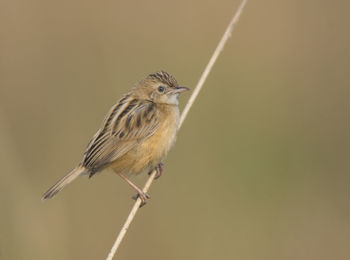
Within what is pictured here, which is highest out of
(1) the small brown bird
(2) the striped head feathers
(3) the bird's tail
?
(2) the striped head feathers

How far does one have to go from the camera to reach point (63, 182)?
19.5ft

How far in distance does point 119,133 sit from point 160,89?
727 mm

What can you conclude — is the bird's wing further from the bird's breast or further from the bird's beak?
the bird's beak

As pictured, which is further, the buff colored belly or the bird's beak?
the bird's beak

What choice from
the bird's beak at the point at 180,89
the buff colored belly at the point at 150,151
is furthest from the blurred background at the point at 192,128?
the bird's beak at the point at 180,89

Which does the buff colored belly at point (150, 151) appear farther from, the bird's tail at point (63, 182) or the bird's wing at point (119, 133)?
the bird's tail at point (63, 182)

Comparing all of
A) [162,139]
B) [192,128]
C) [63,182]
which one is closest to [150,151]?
[162,139]

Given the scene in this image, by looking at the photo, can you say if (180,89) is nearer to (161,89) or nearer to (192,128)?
(161,89)

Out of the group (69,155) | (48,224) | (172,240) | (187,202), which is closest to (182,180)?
(187,202)

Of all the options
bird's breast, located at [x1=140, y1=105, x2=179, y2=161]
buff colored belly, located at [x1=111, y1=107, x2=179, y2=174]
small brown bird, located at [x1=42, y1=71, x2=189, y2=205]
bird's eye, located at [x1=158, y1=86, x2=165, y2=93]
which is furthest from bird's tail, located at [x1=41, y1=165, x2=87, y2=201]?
bird's eye, located at [x1=158, y1=86, x2=165, y2=93]

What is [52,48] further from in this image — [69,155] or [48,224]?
[48,224]

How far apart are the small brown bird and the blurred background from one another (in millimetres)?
926

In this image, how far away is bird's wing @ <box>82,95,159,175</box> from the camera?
5.94m

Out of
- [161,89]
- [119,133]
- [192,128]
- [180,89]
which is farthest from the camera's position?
[192,128]
